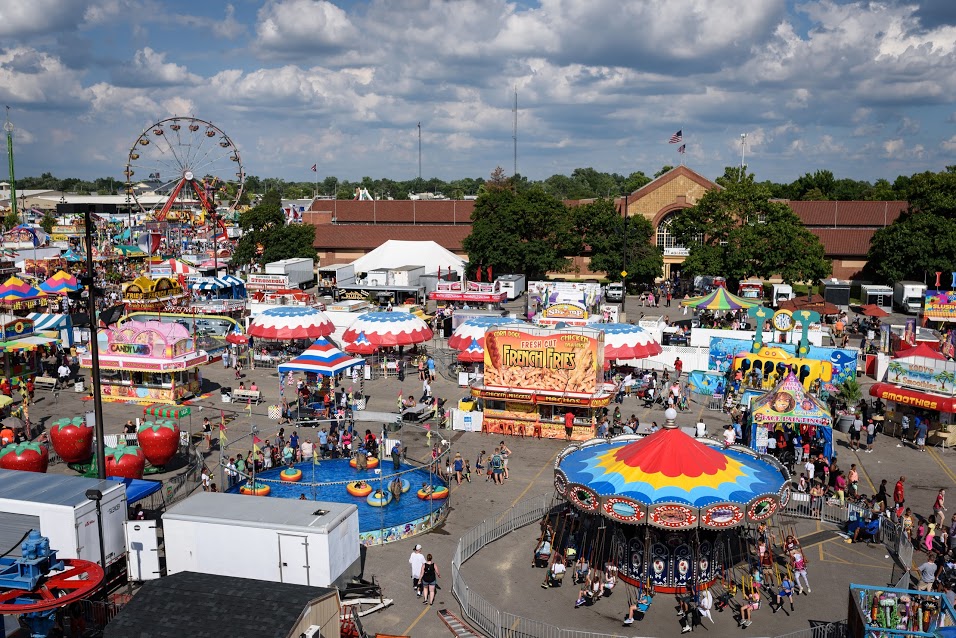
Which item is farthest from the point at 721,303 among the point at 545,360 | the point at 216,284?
the point at 216,284

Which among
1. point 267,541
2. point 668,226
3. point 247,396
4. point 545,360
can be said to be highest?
point 668,226

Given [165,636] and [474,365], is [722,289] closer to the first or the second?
[474,365]

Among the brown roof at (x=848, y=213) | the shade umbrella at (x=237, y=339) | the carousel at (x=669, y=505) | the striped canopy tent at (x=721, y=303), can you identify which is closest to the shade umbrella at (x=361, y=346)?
the shade umbrella at (x=237, y=339)

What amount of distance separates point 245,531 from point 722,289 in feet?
117

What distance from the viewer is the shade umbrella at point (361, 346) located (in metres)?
36.6

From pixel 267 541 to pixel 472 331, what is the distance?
22.0m

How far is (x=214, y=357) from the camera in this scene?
33875 mm

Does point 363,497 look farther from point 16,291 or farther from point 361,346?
point 16,291

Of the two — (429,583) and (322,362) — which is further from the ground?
(322,362)

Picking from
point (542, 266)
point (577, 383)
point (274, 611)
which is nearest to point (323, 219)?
point (542, 266)

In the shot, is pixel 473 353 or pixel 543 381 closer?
pixel 543 381

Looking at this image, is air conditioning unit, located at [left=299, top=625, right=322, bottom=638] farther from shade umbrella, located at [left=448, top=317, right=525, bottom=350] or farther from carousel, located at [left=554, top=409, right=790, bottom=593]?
shade umbrella, located at [left=448, top=317, right=525, bottom=350]

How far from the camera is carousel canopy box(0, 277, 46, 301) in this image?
4381cm

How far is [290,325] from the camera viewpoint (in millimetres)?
38812
